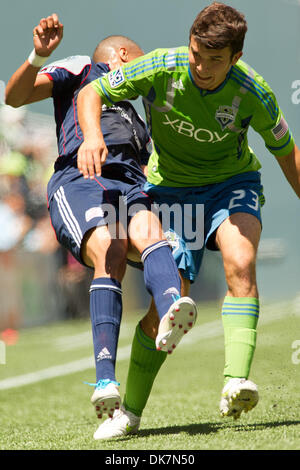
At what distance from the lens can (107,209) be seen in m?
3.54

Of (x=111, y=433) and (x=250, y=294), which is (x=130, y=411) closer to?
(x=111, y=433)

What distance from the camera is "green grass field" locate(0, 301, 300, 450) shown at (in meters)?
3.39

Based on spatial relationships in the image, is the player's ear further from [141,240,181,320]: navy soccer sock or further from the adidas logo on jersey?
the adidas logo on jersey

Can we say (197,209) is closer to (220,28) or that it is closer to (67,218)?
(67,218)

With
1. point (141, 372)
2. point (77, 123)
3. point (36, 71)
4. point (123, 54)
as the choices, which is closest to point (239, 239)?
point (141, 372)

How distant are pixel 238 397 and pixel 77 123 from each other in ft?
5.83

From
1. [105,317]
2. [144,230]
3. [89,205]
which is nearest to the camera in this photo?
→ [105,317]

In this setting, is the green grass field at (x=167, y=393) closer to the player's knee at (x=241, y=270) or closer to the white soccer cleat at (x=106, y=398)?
the white soccer cleat at (x=106, y=398)

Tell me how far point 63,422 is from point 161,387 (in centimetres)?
210

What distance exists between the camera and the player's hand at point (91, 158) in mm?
3104

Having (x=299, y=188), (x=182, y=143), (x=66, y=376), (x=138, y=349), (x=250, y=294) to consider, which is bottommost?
(x=66, y=376)

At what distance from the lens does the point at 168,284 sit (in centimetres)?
320

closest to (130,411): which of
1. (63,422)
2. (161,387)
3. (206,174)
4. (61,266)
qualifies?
(63,422)

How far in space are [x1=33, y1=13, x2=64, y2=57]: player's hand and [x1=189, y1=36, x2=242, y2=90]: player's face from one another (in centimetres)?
81
